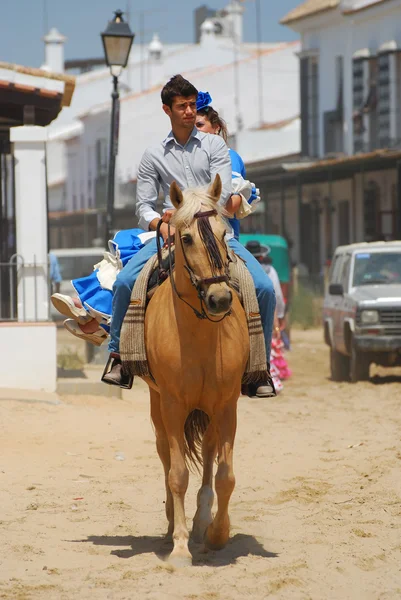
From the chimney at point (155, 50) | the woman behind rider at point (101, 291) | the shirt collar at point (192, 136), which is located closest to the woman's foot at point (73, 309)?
the woman behind rider at point (101, 291)

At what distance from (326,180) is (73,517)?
26477mm

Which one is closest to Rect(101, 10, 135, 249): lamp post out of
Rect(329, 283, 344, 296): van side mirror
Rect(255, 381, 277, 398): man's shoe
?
Rect(329, 283, 344, 296): van side mirror

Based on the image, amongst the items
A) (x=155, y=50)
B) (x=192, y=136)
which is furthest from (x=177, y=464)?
(x=155, y=50)

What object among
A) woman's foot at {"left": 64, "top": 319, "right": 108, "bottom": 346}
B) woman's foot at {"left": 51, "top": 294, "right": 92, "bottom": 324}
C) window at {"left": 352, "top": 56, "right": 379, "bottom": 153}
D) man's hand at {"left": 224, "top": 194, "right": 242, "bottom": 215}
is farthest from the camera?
window at {"left": 352, "top": 56, "right": 379, "bottom": 153}

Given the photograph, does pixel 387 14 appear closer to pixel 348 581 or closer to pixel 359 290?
pixel 359 290

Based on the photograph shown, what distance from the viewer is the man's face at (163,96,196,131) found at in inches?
291

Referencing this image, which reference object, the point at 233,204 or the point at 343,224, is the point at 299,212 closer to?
the point at 343,224

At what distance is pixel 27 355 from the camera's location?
14008 mm

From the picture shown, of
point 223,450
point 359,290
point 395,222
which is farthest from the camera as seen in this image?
point 395,222

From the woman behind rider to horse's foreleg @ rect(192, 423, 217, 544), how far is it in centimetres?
125

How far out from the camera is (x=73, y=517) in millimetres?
8344

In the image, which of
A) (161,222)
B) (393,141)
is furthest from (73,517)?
(393,141)

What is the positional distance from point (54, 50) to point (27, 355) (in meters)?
57.3

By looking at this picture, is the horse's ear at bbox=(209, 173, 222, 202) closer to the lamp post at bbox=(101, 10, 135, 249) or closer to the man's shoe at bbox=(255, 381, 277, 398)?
the man's shoe at bbox=(255, 381, 277, 398)
